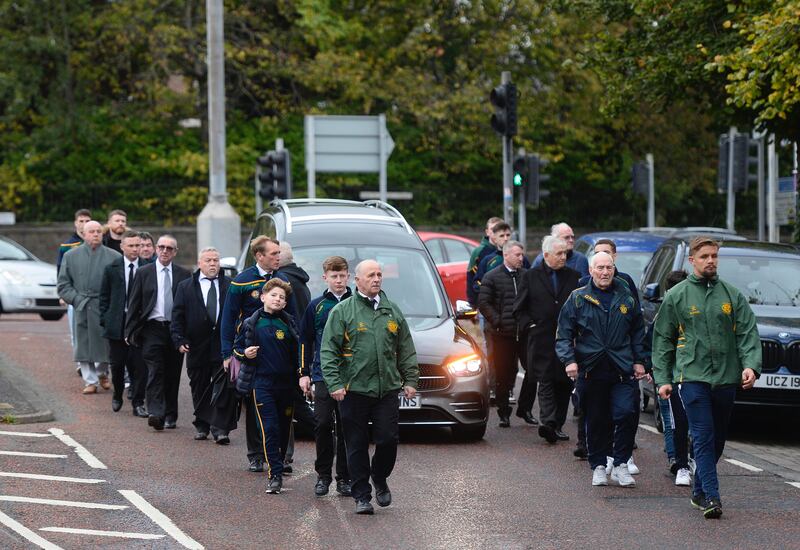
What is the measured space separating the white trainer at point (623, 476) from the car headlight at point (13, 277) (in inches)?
651

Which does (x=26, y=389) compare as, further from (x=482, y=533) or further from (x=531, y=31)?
(x=531, y=31)

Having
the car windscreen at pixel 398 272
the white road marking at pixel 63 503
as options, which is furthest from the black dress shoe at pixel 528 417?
the white road marking at pixel 63 503

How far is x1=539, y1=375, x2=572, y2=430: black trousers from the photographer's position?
517 inches

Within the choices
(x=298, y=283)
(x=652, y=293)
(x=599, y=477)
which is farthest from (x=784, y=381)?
(x=298, y=283)

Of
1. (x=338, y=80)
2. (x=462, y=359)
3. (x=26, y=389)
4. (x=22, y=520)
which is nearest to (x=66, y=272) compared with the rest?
(x=26, y=389)

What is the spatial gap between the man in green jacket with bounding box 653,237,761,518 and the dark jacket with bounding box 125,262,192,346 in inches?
214

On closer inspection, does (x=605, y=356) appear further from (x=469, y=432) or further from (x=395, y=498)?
(x=469, y=432)

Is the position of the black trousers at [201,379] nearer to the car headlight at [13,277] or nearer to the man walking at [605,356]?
the man walking at [605,356]

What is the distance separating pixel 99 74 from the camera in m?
42.6

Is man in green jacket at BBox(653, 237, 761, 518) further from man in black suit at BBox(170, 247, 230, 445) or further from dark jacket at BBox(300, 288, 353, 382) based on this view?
man in black suit at BBox(170, 247, 230, 445)

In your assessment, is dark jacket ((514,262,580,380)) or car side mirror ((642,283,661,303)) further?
car side mirror ((642,283,661,303))

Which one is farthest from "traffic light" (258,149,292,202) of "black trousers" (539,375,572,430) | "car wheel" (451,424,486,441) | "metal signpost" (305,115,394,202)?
"black trousers" (539,375,572,430)

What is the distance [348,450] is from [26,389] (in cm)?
701

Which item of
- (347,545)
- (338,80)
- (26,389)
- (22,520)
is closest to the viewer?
(347,545)
